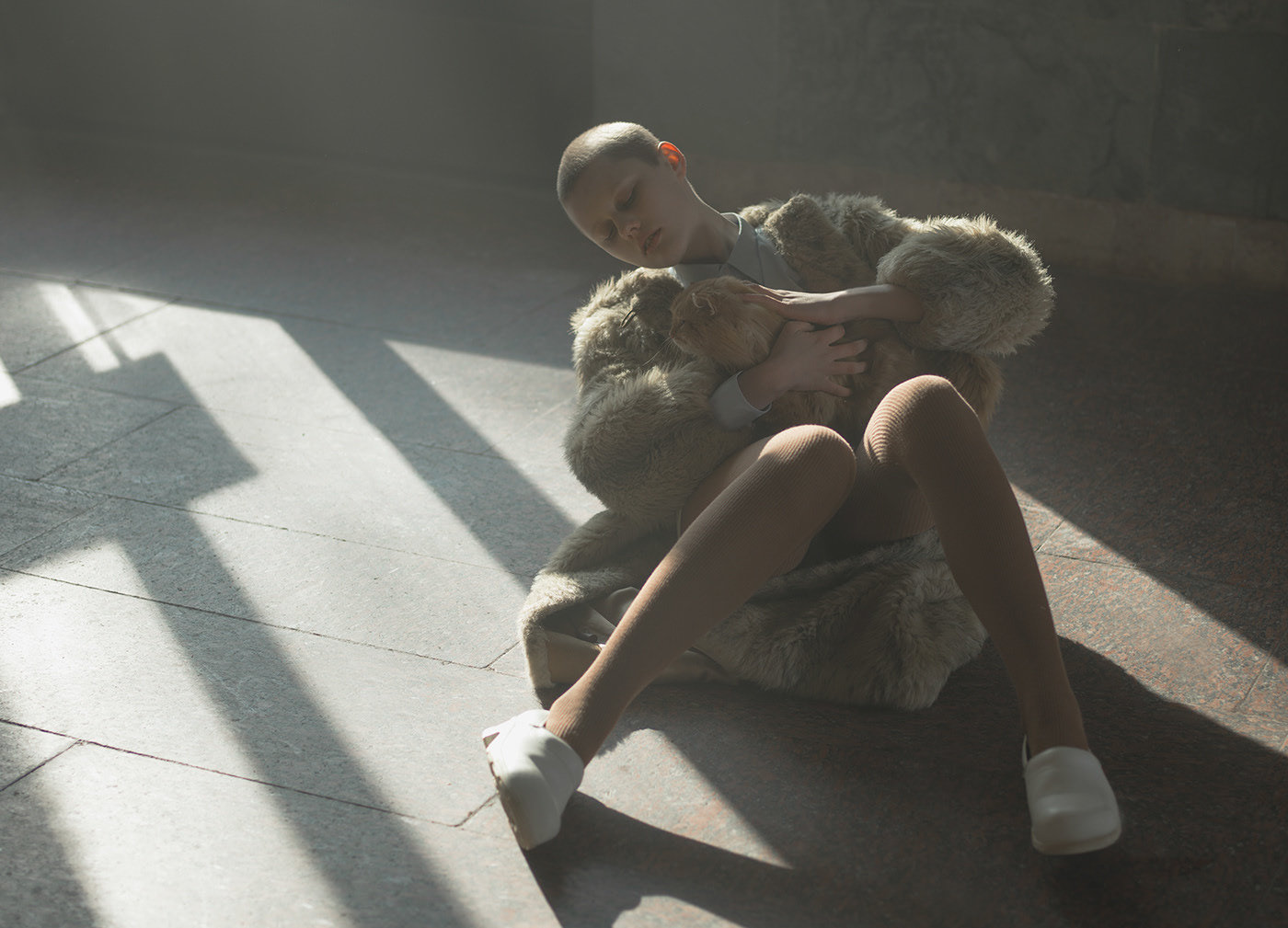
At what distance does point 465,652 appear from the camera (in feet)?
8.73

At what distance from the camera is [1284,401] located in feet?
12.2

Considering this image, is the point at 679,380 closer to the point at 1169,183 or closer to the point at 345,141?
the point at 1169,183

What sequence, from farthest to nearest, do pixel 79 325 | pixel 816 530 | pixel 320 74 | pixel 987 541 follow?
1. pixel 320 74
2. pixel 79 325
3. pixel 816 530
4. pixel 987 541

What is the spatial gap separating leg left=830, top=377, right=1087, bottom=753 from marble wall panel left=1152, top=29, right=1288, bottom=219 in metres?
3.12

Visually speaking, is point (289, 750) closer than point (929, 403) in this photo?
No

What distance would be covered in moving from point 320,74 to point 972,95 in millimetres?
3173

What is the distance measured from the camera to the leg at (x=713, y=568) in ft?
6.70

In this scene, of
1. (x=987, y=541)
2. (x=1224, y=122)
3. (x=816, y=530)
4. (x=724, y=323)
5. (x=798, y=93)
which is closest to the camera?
(x=987, y=541)

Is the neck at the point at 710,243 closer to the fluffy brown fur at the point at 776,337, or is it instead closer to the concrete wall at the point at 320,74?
the fluffy brown fur at the point at 776,337

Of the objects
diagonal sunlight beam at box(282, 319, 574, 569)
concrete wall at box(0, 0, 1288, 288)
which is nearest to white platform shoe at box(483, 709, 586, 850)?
diagonal sunlight beam at box(282, 319, 574, 569)

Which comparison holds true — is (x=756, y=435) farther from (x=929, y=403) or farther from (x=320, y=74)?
(x=320, y=74)

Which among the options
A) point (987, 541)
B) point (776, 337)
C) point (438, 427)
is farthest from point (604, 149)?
point (438, 427)

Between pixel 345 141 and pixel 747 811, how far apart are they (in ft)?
16.9

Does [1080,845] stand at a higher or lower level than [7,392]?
higher
